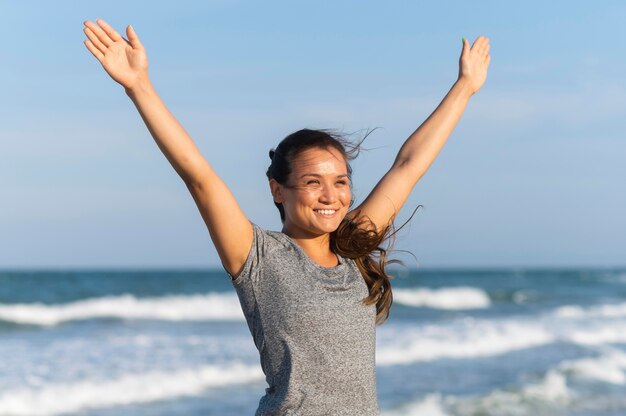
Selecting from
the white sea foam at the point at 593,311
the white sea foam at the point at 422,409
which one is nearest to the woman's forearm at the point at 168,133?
the white sea foam at the point at 422,409

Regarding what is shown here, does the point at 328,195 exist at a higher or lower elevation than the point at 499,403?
lower

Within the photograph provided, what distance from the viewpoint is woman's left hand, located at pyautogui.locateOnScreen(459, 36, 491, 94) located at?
3605 millimetres

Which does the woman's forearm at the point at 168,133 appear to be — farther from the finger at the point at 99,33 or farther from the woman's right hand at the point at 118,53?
the finger at the point at 99,33

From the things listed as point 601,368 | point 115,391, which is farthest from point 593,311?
point 115,391

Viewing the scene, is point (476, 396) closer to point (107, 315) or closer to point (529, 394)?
point (529, 394)

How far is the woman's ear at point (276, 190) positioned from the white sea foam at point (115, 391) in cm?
714

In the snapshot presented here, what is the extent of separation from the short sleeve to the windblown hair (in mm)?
258

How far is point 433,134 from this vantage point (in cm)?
350

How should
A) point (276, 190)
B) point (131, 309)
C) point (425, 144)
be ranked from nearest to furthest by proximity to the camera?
point (276, 190)
point (425, 144)
point (131, 309)

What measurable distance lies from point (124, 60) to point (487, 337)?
1454 centimetres

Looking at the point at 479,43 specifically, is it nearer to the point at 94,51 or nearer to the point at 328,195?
the point at 328,195

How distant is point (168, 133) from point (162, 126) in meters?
0.03

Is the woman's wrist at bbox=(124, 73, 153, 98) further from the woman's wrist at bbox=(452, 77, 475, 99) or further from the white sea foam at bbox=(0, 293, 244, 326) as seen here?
the white sea foam at bbox=(0, 293, 244, 326)

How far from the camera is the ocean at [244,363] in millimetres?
9812
